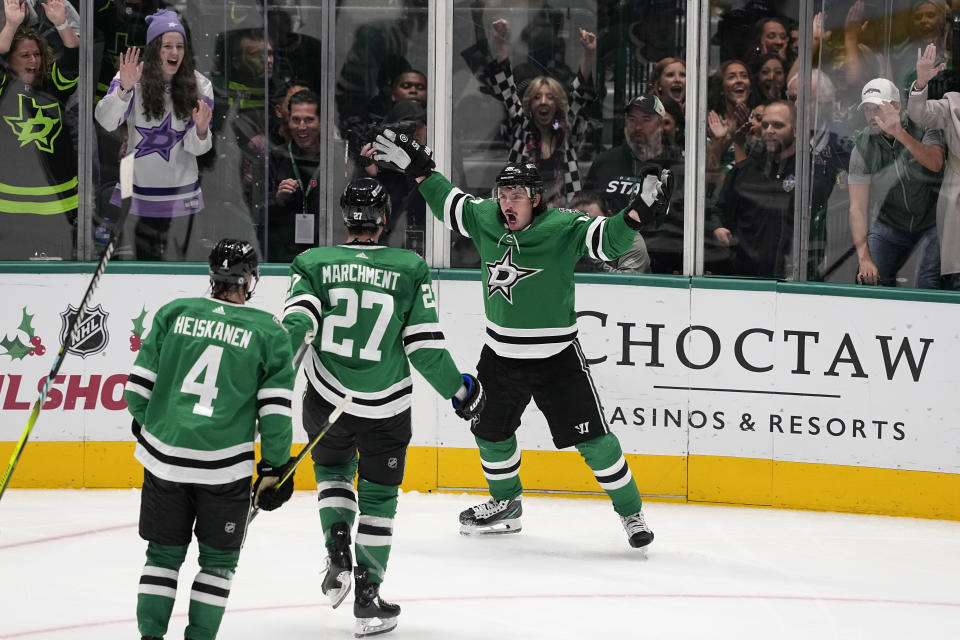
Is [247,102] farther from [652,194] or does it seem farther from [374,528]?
[374,528]

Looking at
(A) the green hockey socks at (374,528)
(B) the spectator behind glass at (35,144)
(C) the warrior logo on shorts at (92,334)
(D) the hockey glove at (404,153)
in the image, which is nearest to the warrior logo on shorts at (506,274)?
(D) the hockey glove at (404,153)

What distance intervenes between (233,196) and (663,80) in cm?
201

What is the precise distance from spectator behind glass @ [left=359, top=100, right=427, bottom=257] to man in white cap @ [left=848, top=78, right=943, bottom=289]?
1899 millimetres

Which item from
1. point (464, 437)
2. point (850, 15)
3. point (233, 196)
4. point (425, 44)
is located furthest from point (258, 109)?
point (850, 15)

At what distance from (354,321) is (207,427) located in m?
0.74

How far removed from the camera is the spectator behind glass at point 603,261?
5699 mm

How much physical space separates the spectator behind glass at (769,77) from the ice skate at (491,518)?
→ 2.11 metres

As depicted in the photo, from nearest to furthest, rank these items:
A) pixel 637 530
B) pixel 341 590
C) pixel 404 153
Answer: pixel 341 590
pixel 637 530
pixel 404 153

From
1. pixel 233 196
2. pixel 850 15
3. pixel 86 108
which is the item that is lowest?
pixel 233 196

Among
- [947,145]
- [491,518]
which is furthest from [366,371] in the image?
[947,145]

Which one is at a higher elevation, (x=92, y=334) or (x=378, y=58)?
(x=378, y=58)

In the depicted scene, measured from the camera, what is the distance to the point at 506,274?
15.6 ft

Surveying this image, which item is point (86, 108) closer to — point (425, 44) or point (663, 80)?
point (425, 44)

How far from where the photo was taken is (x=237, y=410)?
309 cm
